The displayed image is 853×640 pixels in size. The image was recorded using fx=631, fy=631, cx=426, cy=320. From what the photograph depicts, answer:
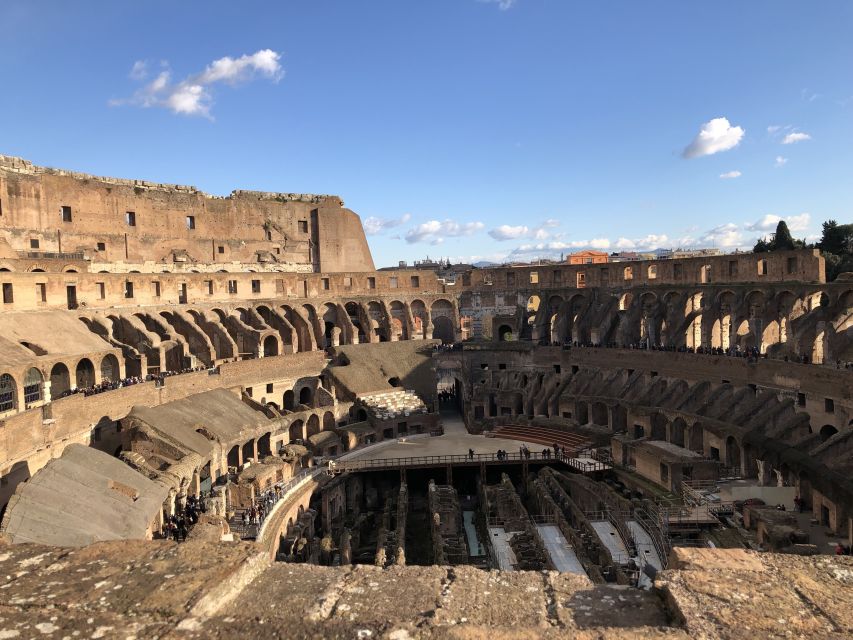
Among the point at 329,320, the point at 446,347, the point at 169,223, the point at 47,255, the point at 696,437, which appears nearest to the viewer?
the point at 696,437

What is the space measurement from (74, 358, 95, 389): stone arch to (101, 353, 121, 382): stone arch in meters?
1.22

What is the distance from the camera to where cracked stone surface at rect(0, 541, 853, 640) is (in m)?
5.95

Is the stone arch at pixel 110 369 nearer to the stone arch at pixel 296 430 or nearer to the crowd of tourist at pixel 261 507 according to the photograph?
the stone arch at pixel 296 430

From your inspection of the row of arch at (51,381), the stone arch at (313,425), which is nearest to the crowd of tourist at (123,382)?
the row of arch at (51,381)

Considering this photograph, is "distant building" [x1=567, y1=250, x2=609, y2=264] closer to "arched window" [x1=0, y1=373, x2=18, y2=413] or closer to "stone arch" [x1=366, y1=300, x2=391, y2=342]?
"stone arch" [x1=366, y1=300, x2=391, y2=342]

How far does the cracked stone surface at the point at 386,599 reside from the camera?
5949 millimetres

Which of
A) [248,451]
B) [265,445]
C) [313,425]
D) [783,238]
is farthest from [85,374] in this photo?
[783,238]

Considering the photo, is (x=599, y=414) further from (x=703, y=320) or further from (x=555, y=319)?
(x=555, y=319)

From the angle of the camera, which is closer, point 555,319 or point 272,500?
point 272,500

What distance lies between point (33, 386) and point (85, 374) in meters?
3.91

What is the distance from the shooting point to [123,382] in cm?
2878

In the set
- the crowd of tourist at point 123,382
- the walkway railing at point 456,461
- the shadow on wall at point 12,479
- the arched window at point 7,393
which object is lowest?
the walkway railing at point 456,461

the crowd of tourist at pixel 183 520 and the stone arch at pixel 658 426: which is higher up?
the crowd of tourist at pixel 183 520

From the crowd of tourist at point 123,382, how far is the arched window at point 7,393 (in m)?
2.02
